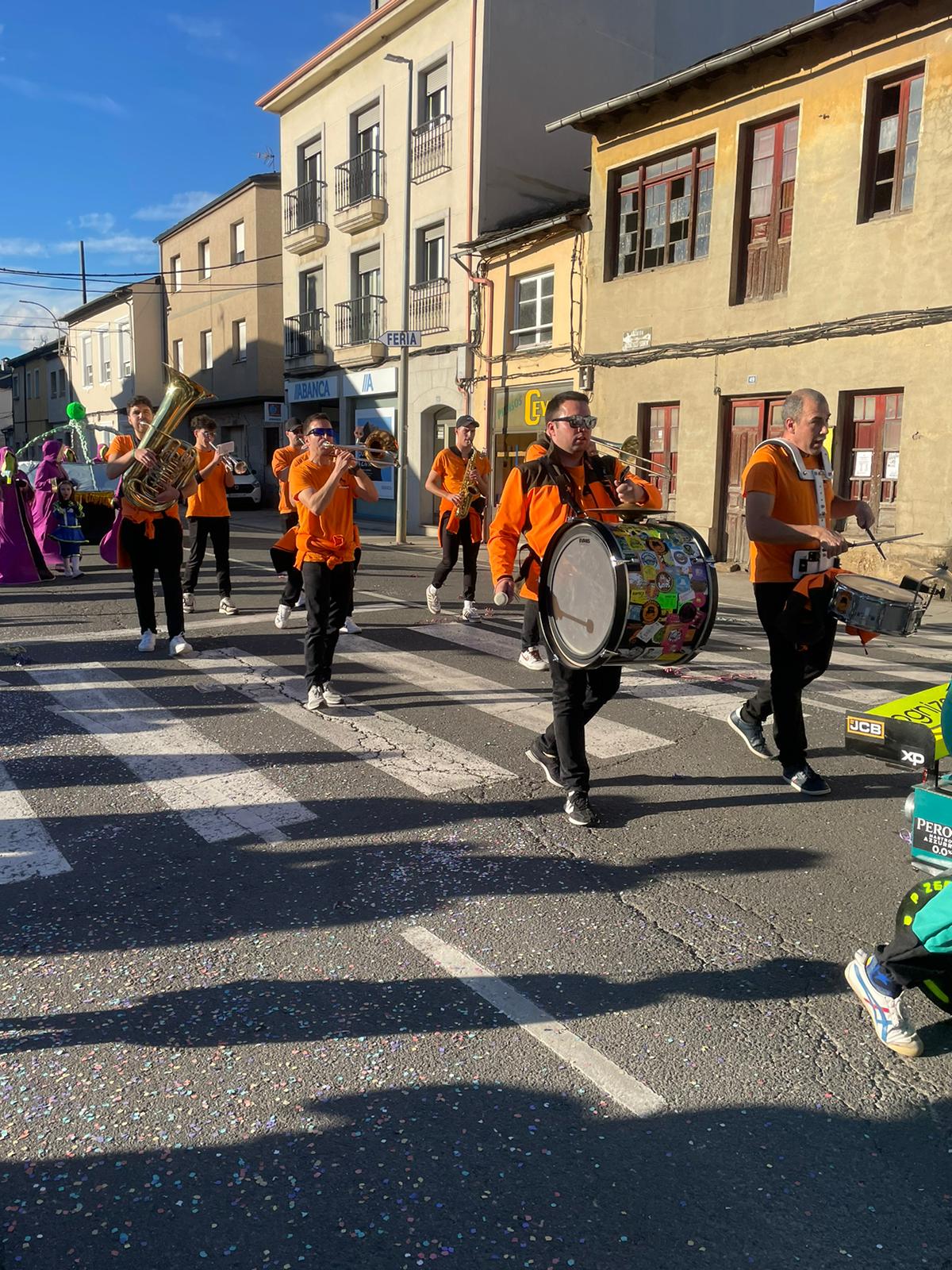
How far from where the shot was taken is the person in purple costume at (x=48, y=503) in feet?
42.5

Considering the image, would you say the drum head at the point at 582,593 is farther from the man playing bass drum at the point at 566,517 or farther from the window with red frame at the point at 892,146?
the window with red frame at the point at 892,146

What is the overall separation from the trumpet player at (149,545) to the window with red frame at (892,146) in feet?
35.9

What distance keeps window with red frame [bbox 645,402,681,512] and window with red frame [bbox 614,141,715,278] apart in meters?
2.48

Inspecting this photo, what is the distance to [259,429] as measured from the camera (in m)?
33.6

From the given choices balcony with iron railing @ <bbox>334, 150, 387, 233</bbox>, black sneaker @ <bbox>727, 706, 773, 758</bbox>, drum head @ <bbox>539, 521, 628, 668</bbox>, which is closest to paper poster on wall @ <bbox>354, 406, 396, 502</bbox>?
balcony with iron railing @ <bbox>334, 150, 387, 233</bbox>

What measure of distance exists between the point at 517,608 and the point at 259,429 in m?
25.1

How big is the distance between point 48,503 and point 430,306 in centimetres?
1308

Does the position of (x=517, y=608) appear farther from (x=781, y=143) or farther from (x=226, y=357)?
(x=226, y=357)

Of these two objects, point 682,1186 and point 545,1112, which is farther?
point 545,1112

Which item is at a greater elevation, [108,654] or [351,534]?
[351,534]

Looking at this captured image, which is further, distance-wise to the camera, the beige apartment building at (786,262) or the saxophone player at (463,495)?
the beige apartment building at (786,262)

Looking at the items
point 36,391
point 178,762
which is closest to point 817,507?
point 178,762

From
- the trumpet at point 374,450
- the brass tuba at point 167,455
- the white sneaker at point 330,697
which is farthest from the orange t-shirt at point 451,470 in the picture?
the white sneaker at point 330,697

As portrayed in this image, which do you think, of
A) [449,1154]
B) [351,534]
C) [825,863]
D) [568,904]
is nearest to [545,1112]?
[449,1154]
